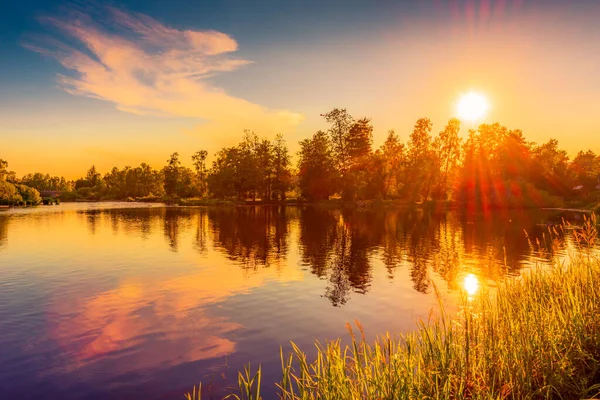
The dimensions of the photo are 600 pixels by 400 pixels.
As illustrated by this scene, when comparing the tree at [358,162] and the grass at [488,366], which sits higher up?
the tree at [358,162]

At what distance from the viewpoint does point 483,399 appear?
7.23 m

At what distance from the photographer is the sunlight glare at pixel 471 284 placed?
75.9 feet

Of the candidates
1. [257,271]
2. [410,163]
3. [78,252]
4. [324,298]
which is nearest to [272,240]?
[257,271]

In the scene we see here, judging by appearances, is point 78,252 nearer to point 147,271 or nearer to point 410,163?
point 147,271

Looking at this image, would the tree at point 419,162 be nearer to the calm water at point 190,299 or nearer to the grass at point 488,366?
the calm water at point 190,299

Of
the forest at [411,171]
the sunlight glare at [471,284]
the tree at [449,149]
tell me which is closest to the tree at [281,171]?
Answer: the forest at [411,171]

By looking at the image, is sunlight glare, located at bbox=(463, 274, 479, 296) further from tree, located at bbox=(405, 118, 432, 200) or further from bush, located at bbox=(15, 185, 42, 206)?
bush, located at bbox=(15, 185, 42, 206)

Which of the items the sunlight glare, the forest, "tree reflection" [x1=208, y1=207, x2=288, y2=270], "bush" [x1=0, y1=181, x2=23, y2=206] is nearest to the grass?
the sunlight glare

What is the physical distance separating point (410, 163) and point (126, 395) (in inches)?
4940

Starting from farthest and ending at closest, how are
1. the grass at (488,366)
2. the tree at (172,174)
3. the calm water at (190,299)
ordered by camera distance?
the tree at (172,174)
the calm water at (190,299)
the grass at (488,366)

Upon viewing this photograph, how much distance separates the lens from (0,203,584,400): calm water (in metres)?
13.5

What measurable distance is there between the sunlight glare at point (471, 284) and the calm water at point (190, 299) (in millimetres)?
548

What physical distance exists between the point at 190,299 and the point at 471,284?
59.9 feet

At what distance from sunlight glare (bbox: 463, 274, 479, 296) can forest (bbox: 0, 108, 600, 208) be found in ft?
280
